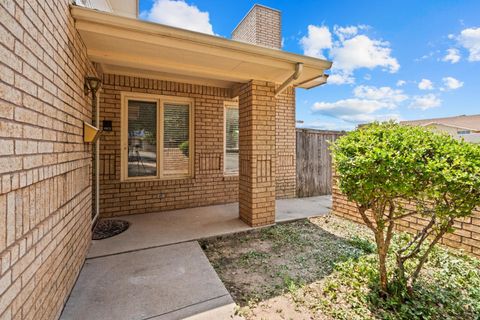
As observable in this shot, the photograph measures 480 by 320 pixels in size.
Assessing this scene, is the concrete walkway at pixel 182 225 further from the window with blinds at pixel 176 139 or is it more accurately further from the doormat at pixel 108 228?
the window with blinds at pixel 176 139

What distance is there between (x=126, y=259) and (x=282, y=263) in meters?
2.06

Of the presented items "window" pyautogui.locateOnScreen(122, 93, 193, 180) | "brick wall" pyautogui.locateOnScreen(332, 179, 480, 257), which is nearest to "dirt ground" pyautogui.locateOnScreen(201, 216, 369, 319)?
"brick wall" pyautogui.locateOnScreen(332, 179, 480, 257)

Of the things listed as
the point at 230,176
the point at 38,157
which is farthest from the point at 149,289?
the point at 230,176

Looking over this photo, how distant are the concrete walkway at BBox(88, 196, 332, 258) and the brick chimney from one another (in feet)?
17.1

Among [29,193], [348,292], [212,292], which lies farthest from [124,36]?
[348,292]

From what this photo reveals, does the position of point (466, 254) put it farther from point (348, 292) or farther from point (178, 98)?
point (178, 98)

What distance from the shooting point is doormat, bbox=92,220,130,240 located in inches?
140

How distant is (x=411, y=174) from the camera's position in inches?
79.7

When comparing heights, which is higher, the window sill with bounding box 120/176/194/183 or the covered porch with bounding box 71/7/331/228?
the covered porch with bounding box 71/7/331/228

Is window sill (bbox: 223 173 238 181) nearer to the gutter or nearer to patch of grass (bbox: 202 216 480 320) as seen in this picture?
patch of grass (bbox: 202 216 480 320)

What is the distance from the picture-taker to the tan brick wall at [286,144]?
244 inches

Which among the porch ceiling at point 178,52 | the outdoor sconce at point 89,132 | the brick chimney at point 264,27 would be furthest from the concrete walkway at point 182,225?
the brick chimney at point 264,27

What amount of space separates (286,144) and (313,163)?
47.0 inches

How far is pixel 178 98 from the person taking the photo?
4957 mm
